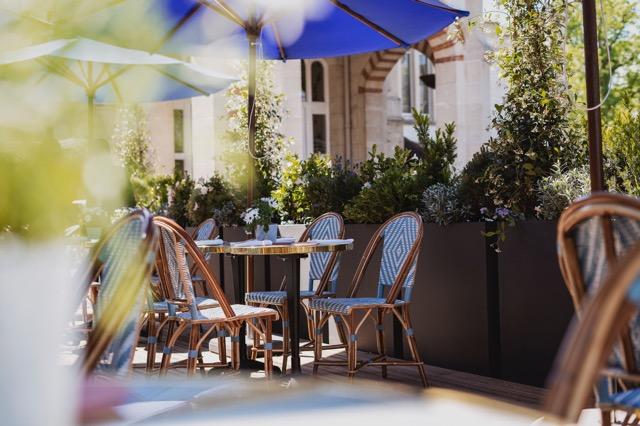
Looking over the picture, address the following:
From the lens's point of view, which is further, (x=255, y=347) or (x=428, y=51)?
(x=428, y=51)

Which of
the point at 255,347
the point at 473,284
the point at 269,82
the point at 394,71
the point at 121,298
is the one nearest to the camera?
the point at 121,298

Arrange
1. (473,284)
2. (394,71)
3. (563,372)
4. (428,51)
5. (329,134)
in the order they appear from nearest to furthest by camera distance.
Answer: (563,372)
(473,284)
(428,51)
(329,134)
(394,71)

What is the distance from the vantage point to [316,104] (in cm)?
2033

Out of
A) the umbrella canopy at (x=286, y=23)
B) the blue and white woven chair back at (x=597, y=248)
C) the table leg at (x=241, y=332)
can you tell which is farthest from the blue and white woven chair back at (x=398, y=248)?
the blue and white woven chair back at (x=597, y=248)

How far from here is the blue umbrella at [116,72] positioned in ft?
25.0

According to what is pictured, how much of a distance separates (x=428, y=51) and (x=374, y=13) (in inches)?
490

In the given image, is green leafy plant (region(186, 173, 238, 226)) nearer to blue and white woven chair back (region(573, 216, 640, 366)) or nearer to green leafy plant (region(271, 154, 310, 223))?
green leafy plant (region(271, 154, 310, 223))

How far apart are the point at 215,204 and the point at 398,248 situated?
353 centimetres

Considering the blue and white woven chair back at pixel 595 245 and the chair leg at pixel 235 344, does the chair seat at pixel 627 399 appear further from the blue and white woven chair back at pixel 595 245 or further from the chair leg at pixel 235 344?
the chair leg at pixel 235 344

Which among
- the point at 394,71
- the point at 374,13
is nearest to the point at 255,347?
the point at 374,13

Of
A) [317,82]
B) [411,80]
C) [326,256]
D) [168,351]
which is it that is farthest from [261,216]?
[411,80]

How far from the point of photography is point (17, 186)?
683cm

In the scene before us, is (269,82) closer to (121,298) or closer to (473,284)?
(473,284)

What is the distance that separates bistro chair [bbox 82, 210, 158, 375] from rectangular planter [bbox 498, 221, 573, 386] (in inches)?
113
